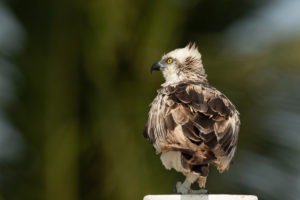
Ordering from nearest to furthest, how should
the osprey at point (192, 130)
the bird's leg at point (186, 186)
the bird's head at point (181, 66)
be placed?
1. the osprey at point (192, 130)
2. the bird's leg at point (186, 186)
3. the bird's head at point (181, 66)

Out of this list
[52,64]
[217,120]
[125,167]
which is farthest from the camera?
[52,64]

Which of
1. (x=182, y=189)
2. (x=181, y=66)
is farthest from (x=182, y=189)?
(x=181, y=66)

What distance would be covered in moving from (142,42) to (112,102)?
1097 millimetres

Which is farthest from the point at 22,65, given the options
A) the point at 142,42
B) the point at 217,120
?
the point at 217,120

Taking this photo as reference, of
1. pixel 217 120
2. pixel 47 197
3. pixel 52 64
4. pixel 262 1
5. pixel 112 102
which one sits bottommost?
pixel 47 197

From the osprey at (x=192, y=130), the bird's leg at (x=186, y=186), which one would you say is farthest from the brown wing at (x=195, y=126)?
the bird's leg at (x=186, y=186)

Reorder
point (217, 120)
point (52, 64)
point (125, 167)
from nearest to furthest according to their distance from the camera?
point (217, 120)
point (125, 167)
point (52, 64)

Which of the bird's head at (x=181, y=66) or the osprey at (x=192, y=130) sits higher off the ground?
the bird's head at (x=181, y=66)

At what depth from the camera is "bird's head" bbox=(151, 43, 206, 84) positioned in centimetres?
860

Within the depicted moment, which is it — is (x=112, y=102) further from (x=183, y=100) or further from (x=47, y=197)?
(x=183, y=100)

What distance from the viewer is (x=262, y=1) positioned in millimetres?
11414

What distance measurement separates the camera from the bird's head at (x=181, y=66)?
8602mm

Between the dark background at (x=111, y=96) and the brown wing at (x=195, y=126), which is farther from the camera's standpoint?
the dark background at (x=111, y=96)

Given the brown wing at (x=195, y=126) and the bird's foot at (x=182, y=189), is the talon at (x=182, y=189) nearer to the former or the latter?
the bird's foot at (x=182, y=189)
